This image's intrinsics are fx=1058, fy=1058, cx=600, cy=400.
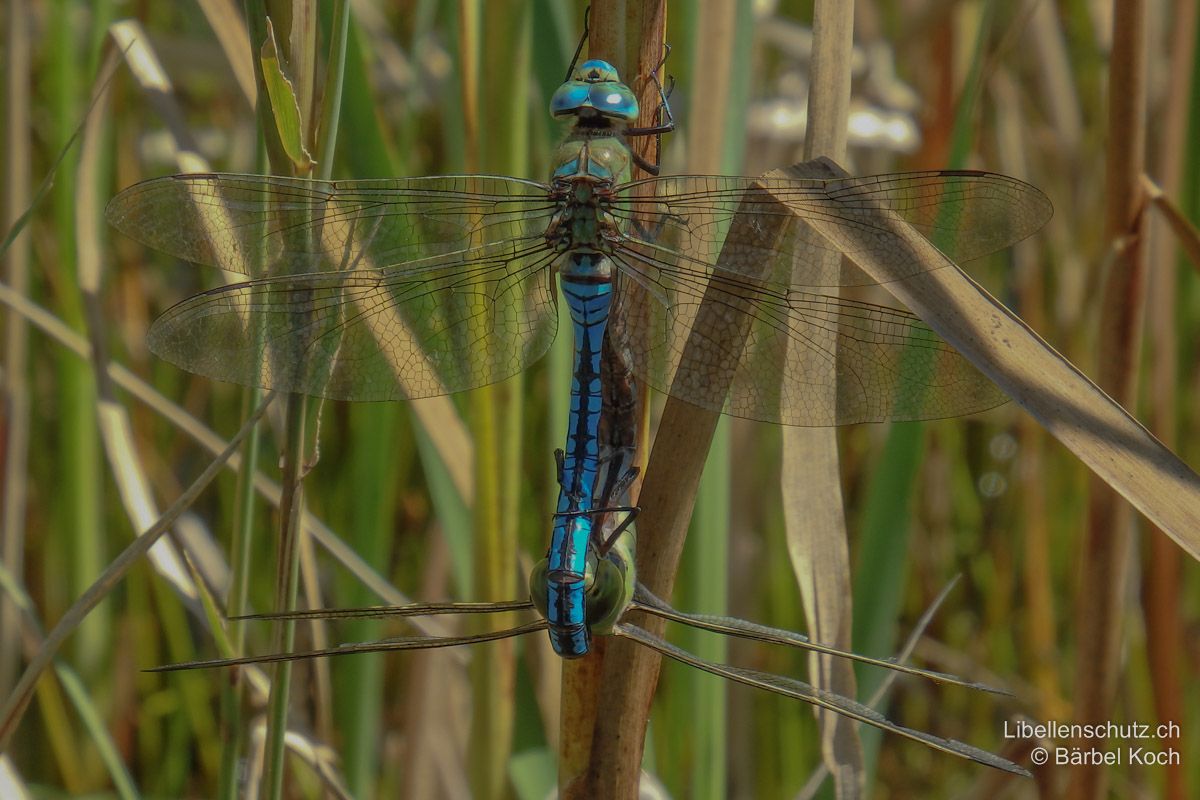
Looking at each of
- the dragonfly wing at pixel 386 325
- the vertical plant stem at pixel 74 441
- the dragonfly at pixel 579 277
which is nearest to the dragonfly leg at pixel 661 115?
the dragonfly at pixel 579 277

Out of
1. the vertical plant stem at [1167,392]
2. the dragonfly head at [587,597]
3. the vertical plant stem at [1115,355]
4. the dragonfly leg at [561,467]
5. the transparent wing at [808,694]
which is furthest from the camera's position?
the vertical plant stem at [1167,392]

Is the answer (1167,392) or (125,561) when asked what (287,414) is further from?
(1167,392)

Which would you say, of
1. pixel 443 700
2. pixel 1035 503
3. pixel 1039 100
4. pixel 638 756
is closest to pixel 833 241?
pixel 638 756

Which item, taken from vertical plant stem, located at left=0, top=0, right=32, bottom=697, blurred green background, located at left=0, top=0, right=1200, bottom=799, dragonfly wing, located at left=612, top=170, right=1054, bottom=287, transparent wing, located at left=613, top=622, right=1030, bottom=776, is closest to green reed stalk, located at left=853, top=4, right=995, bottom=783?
blurred green background, located at left=0, top=0, right=1200, bottom=799

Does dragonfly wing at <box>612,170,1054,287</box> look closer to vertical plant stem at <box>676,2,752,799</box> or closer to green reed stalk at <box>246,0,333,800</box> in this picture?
vertical plant stem at <box>676,2,752,799</box>

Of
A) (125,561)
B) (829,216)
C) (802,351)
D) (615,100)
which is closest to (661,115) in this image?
(615,100)

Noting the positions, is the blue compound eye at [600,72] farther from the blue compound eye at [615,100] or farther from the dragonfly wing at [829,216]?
the dragonfly wing at [829,216]
